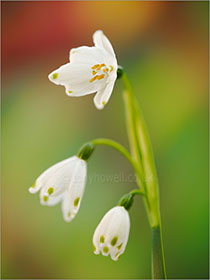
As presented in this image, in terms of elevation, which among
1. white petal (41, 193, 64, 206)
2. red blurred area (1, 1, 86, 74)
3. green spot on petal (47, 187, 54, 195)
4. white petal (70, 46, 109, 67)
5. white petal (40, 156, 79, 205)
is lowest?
white petal (41, 193, 64, 206)

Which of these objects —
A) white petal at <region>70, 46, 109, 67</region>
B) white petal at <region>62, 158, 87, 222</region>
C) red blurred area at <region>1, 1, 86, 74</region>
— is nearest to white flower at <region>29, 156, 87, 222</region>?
white petal at <region>62, 158, 87, 222</region>

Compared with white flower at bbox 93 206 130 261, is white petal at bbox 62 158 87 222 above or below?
above

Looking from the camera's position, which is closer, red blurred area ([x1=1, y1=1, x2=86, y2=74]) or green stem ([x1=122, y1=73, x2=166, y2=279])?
Answer: green stem ([x1=122, y1=73, x2=166, y2=279])

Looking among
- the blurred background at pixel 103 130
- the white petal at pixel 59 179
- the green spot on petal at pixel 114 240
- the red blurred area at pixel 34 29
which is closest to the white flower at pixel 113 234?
the green spot on petal at pixel 114 240

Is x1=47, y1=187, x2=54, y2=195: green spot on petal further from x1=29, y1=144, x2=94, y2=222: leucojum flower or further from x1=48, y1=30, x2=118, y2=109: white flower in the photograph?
x1=48, y1=30, x2=118, y2=109: white flower

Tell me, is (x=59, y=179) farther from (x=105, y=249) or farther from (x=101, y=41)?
(x=101, y=41)

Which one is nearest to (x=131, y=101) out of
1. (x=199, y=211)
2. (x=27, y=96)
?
(x=199, y=211)

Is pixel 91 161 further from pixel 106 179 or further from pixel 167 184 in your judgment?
pixel 167 184

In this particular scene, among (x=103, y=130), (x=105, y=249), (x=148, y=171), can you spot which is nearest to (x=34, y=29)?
(x=103, y=130)
